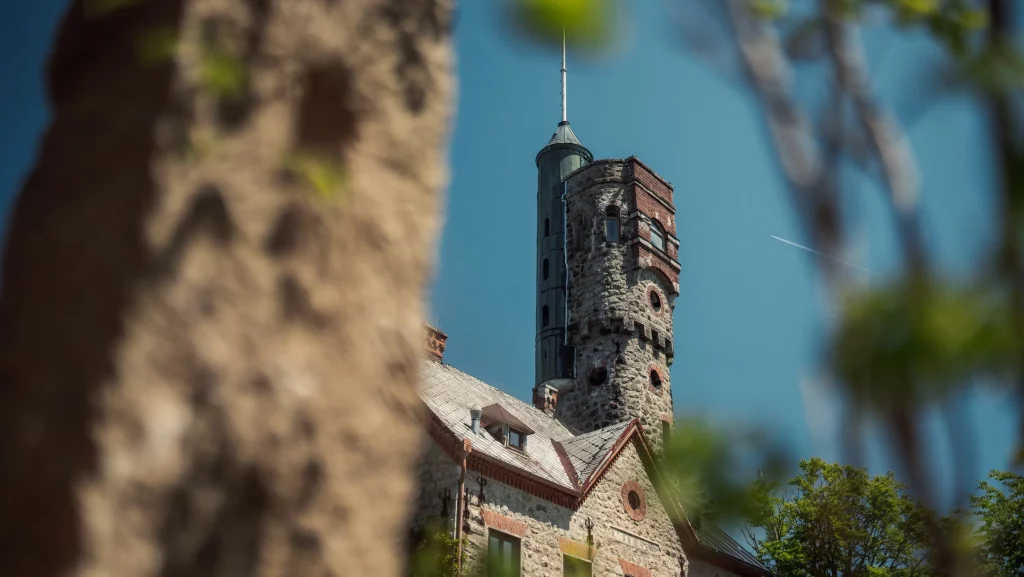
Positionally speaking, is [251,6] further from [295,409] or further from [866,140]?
[866,140]

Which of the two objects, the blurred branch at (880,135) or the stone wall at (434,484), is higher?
the stone wall at (434,484)

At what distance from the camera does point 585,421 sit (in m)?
25.2

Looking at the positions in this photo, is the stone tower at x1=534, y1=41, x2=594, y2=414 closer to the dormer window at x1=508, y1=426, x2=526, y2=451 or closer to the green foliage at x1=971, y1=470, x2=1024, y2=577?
the dormer window at x1=508, y1=426, x2=526, y2=451

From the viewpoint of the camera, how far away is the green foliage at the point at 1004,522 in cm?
2216

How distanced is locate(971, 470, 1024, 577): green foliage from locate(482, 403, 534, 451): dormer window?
11.4 meters

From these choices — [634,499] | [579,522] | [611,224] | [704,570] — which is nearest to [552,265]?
[611,224]

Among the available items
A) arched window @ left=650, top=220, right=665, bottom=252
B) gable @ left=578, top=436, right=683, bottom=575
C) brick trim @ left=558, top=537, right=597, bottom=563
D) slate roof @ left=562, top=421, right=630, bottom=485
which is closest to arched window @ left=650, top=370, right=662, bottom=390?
arched window @ left=650, top=220, right=665, bottom=252

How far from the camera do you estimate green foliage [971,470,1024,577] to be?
22.2 m

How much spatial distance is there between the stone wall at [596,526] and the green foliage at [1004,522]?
328 inches

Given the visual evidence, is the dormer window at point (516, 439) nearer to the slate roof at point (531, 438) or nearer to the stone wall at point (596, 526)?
the slate roof at point (531, 438)

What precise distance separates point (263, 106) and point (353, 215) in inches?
11.2

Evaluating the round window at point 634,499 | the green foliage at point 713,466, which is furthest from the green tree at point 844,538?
the green foliage at point 713,466

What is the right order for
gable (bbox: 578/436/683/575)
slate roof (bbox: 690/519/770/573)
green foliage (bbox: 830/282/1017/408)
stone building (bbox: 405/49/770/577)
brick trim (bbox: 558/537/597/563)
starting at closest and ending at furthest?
1. green foliage (bbox: 830/282/1017/408)
2. stone building (bbox: 405/49/770/577)
3. brick trim (bbox: 558/537/597/563)
4. gable (bbox: 578/436/683/575)
5. slate roof (bbox: 690/519/770/573)

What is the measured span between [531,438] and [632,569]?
10.6 ft
